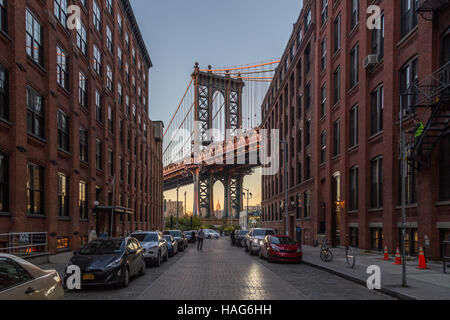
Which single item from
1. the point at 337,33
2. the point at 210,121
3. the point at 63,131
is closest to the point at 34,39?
the point at 63,131

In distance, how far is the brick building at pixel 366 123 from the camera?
698 inches

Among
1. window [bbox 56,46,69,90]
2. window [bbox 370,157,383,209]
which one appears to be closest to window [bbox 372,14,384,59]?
window [bbox 370,157,383,209]

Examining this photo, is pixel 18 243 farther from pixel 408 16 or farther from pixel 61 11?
pixel 408 16

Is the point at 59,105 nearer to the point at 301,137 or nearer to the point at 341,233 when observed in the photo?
the point at 341,233

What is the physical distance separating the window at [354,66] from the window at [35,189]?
63.2ft

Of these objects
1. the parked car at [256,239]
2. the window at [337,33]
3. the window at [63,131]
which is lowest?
the parked car at [256,239]

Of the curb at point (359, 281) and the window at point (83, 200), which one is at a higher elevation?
the window at point (83, 200)

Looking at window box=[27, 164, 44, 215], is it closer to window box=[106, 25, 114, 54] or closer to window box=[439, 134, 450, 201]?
window box=[439, 134, 450, 201]

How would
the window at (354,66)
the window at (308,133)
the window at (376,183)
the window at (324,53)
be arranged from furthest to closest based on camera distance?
1. the window at (308,133)
2. the window at (324,53)
3. the window at (354,66)
4. the window at (376,183)

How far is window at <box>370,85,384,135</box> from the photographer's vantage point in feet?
77.5

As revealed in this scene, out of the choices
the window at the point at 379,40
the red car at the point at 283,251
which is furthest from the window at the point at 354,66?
the red car at the point at 283,251

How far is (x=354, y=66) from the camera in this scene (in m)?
28.2

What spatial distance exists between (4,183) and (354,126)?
66.8ft

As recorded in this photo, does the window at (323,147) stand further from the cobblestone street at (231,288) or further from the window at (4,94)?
the window at (4,94)
